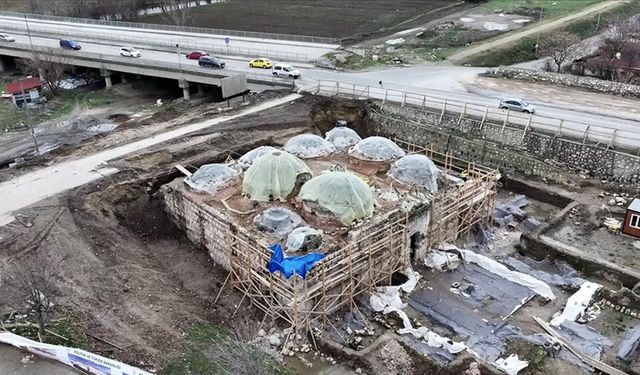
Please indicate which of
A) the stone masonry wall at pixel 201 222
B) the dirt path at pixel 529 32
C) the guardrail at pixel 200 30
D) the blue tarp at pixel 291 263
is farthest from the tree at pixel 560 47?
the blue tarp at pixel 291 263

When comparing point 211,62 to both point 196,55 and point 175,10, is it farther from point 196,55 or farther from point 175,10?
point 175,10

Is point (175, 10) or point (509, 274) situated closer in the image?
point (509, 274)

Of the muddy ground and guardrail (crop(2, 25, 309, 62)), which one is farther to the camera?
guardrail (crop(2, 25, 309, 62))

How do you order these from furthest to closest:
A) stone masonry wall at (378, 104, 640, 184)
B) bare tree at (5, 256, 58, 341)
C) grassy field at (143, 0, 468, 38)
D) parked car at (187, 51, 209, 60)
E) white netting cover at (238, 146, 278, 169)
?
grassy field at (143, 0, 468, 38) < parked car at (187, 51, 209, 60) < stone masonry wall at (378, 104, 640, 184) < white netting cover at (238, 146, 278, 169) < bare tree at (5, 256, 58, 341)

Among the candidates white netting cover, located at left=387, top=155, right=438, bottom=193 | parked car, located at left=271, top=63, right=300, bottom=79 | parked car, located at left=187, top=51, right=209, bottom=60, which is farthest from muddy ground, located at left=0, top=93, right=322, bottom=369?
parked car, located at left=187, top=51, right=209, bottom=60

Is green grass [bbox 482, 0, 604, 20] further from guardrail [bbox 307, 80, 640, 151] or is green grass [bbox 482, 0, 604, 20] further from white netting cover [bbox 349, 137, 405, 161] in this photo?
white netting cover [bbox 349, 137, 405, 161]

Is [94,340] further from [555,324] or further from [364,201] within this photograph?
[555,324]

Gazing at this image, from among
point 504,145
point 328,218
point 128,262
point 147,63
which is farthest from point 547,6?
point 128,262
